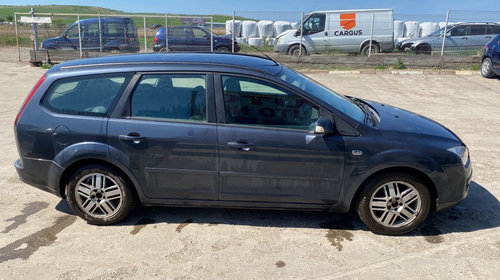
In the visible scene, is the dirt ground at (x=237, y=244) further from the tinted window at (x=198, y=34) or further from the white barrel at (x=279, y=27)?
the white barrel at (x=279, y=27)

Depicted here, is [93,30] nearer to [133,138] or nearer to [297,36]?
[297,36]

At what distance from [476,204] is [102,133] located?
4012 millimetres

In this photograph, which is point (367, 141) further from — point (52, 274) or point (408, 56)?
point (408, 56)

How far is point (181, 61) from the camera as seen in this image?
396cm

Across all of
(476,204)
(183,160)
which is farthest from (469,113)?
(183,160)

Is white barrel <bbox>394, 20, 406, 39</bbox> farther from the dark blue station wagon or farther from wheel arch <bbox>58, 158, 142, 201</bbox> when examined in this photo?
wheel arch <bbox>58, 158, 142, 201</bbox>

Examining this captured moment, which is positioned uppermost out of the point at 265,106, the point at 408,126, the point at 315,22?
the point at 315,22

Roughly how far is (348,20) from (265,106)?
46.3 feet

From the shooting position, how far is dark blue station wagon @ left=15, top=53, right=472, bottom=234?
12.0 feet

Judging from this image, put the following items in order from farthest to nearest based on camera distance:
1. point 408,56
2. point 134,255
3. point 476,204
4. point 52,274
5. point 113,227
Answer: point 408,56 → point 476,204 → point 113,227 → point 134,255 → point 52,274

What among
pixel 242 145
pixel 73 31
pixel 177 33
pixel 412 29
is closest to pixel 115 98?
pixel 242 145

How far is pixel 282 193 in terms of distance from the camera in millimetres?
3775

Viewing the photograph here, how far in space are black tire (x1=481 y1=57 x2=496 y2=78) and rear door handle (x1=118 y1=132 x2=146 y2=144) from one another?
515 inches

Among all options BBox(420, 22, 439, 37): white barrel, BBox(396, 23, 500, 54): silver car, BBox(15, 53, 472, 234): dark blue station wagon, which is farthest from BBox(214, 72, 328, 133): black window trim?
BBox(420, 22, 439, 37): white barrel
